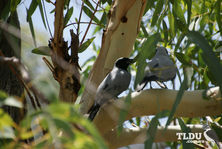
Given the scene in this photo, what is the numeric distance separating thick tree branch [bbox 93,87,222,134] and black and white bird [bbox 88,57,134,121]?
0.09 meters

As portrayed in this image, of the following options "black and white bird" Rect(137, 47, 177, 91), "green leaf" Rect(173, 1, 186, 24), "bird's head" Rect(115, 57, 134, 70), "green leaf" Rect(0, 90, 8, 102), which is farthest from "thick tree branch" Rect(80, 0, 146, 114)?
"green leaf" Rect(0, 90, 8, 102)

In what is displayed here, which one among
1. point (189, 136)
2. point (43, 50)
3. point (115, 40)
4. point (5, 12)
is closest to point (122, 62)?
point (115, 40)

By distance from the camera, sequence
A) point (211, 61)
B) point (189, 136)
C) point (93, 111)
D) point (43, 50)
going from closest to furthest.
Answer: point (211, 61) < point (189, 136) < point (93, 111) < point (43, 50)

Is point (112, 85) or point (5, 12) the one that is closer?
point (112, 85)

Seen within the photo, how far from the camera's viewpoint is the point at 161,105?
1144 millimetres

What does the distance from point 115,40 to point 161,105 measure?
1.49 ft

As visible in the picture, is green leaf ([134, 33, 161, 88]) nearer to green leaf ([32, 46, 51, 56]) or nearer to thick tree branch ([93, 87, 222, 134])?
thick tree branch ([93, 87, 222, 134])

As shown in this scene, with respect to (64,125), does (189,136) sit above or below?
below

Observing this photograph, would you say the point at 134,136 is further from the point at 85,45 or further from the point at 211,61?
the point at 85,45

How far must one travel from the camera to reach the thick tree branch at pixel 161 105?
109 cm

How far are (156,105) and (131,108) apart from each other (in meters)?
0.09

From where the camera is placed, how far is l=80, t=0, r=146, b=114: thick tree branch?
1.46m

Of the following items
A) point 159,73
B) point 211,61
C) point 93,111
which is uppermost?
point 211,61

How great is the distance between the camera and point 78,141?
1.92ft
